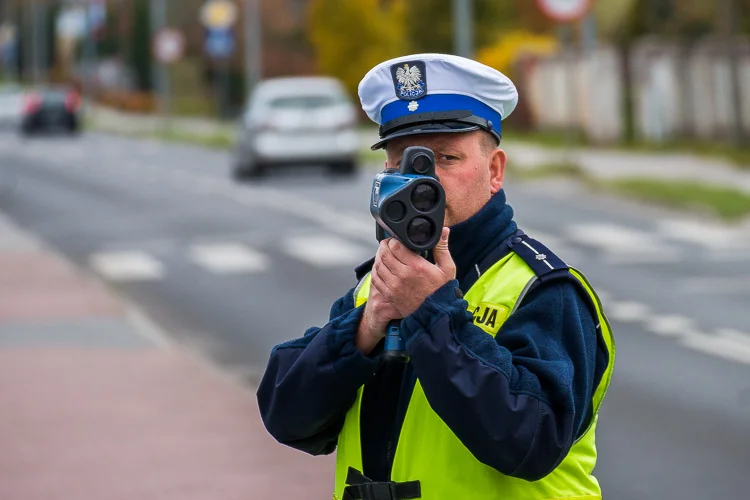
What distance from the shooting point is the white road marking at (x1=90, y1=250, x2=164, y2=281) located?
1627 cm

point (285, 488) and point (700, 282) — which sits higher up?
point (285, 488)

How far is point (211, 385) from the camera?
9.48 meters

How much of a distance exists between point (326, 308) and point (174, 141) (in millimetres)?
35334

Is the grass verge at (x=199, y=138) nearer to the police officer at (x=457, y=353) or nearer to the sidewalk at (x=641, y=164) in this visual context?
the sidewalk at (x=641, y=164)

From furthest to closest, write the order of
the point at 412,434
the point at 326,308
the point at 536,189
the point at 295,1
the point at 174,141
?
1. the point at 295,1
2. the point at 174,141
3. the point at 536,189
4. the point at 326,308
5. the point at 412,434

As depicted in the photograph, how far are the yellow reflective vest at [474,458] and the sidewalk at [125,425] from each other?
12.1 feet

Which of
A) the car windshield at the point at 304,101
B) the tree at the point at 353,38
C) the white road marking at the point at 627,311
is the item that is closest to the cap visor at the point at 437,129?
the white road marking at the point at 627,311

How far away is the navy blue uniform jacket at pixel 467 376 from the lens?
9.18ft

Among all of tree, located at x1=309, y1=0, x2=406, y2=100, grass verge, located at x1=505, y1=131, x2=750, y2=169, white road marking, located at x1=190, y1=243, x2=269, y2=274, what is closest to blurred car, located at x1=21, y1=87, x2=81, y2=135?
tree, located at x1=309, y1=0, x2=406, y2=100

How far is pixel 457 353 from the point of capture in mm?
2803

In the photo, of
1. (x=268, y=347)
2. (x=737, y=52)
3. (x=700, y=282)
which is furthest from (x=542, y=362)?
(x=737, y=52)

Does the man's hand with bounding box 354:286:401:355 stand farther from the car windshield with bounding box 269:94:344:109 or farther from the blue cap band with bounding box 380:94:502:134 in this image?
the car windshield with bounding box 269:94:344:109

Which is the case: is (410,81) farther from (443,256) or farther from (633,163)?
(633,163)

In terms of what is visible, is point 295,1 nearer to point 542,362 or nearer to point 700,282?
point 700,282
